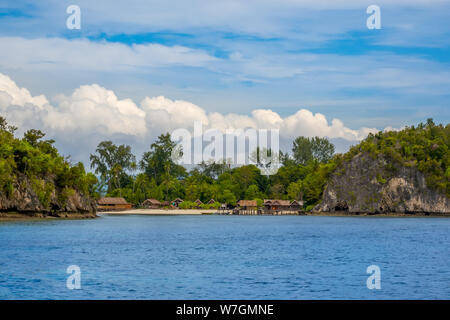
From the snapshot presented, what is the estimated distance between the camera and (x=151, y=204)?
491 ft

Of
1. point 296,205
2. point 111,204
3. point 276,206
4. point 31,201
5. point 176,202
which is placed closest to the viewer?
point 31,201

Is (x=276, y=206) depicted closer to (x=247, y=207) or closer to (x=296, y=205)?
(x=296, y=205)

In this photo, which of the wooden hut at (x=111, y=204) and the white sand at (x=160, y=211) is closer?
the white sand at (x=160, y=211)

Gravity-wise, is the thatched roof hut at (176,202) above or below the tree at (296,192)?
below

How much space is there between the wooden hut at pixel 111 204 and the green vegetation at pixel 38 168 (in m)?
46.1

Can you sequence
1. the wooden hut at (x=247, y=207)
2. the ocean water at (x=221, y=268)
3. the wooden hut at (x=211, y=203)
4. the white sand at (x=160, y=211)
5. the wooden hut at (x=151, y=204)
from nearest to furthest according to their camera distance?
the ocean water at (x=221, y=268), the white sand at (x=160, y=211), the wooden hut at (x=247, y=207), the wooden hut at (x=151, y=204), the wooden hut at (x=211, y=203)

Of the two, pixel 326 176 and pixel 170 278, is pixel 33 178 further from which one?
pixel 326 176

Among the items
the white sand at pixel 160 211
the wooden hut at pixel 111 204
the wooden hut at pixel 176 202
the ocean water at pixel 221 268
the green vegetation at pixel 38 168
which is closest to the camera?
the ocean water at pixel 221 268

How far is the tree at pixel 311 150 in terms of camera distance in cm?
17862

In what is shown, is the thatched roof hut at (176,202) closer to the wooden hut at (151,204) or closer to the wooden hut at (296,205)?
the wooden hut at (151,204)

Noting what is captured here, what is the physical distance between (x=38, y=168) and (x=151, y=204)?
223 feet

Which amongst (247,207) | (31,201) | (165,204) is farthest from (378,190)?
(31,201)

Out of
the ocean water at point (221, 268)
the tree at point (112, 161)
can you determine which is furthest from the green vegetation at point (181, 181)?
the ocean water at point (221, 268)

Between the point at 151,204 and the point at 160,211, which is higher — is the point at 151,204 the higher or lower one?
the higher one
